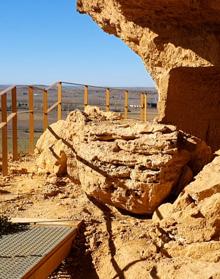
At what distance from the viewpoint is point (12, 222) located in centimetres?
608

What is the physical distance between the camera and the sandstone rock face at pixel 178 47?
675 cm

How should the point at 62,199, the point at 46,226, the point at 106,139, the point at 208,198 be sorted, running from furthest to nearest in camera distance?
the point at 62,199
the point at 106,139
the point at 46,226
the point at 208,198

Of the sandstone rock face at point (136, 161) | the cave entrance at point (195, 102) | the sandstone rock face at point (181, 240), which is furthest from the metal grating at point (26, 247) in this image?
the cave entrance at point (195, 102)

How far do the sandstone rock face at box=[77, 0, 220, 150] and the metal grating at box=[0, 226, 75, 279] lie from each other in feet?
9.36

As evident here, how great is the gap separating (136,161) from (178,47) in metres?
2.15

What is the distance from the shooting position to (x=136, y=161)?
5918 mm

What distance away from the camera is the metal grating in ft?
15.8

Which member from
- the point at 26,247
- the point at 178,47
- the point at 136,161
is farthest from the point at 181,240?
the point at 178,47

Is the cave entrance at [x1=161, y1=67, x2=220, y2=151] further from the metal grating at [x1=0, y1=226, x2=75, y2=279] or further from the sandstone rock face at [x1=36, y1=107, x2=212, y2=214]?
the metal grating at [x1=0, y1=226, x2=75, y2=279]

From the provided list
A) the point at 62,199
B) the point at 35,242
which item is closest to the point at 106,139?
the point at 62,199

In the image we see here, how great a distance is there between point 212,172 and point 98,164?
1475 millimetres

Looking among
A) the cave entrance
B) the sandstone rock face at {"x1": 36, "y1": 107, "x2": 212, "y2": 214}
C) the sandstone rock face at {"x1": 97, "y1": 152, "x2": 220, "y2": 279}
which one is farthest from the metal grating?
the cave entrance

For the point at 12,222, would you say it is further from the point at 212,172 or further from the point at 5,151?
the point at 212,172

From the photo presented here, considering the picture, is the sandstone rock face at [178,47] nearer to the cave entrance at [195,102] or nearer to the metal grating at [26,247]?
the cave entrance at [195,102]
